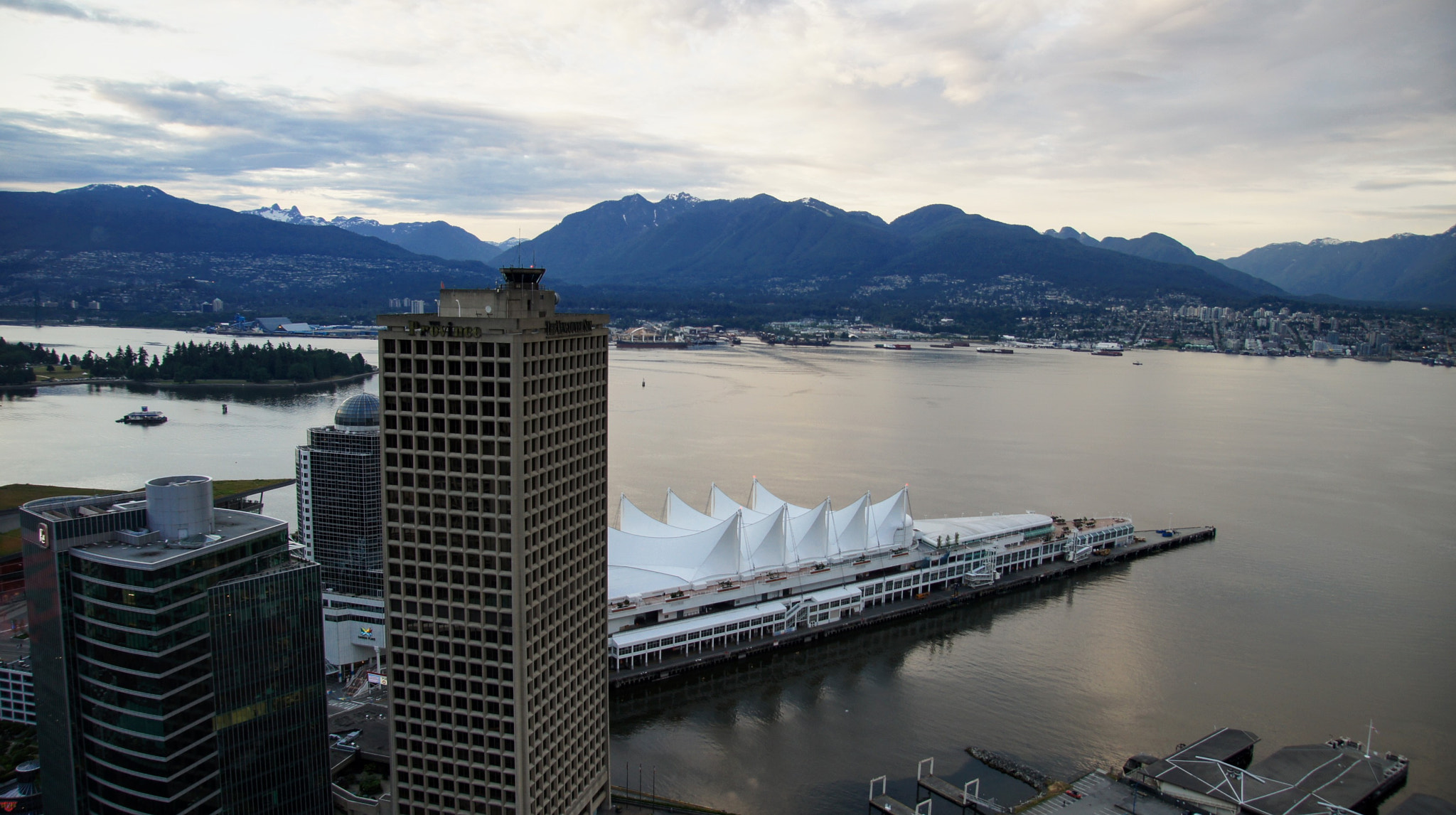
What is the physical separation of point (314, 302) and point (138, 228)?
212 ft

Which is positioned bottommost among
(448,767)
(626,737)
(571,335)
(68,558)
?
(626,737)

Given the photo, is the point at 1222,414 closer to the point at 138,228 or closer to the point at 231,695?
the point at 231,695

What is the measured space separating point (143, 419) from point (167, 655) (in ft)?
161

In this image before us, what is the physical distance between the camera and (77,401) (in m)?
60.0

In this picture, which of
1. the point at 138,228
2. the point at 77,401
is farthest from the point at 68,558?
the point at 138,228

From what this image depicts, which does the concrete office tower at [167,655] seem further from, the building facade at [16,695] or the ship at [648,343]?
the ship at [648,343]

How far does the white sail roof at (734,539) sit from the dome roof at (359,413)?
6820 mm

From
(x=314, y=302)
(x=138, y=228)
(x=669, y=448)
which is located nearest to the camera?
(x=669, y=448)

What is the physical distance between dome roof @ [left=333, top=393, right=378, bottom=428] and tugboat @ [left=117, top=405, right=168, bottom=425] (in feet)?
125

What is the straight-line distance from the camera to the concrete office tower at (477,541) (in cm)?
1088

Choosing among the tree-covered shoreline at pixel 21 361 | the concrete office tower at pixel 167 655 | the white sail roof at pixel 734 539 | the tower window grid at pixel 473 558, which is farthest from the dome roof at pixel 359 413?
the tree-covered shoreline at pixel 21 361

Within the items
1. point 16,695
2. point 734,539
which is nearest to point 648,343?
point 734,539

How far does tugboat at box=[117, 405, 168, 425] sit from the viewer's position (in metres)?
52.0

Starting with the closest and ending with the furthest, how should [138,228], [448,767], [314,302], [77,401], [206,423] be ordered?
[448,767], [206,423], [77,401], [314,302], [138,228]
